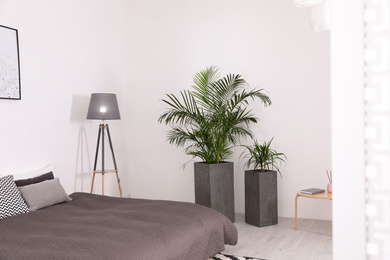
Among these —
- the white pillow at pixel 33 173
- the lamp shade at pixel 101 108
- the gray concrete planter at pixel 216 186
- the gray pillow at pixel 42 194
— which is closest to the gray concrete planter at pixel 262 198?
the gray concrete planter at pixel 216 186

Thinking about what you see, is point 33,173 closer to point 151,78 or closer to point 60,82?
point 60,82

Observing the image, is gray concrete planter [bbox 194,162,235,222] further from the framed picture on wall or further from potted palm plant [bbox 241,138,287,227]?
the framed picture on wall

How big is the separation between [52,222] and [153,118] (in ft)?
8.92

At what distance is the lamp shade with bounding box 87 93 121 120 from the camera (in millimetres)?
4543

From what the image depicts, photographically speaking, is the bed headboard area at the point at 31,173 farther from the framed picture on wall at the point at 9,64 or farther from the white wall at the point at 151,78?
the framed picture on wall at the point at 9,64

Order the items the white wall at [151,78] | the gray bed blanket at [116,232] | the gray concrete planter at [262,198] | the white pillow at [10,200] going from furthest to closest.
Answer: the gray concrete planter at [262,198], the white wall at [151,78], the white pillow at [10,200], the gray bed blanket at [116,232]

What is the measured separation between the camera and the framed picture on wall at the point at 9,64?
12.6 feet

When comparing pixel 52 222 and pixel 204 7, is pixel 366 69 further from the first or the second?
pixel 204 7

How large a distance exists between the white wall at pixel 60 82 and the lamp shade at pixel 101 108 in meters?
0.32

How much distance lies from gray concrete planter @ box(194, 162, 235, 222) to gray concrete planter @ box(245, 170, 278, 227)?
0.74ft

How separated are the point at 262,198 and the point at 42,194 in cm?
227

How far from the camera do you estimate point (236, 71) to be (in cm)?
502

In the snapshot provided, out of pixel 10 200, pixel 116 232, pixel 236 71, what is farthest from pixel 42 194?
pixel 236 71

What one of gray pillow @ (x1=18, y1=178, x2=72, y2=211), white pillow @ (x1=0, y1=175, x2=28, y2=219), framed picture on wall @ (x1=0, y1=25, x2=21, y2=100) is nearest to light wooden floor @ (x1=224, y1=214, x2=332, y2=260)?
gray pillow @ (x1=18, y1=178, x2=72, y2=211)
